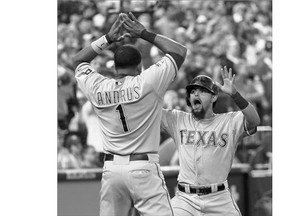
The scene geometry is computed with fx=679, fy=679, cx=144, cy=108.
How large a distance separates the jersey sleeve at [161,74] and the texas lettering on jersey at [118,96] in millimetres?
138

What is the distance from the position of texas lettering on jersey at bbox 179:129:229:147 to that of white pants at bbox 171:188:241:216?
0.48 m

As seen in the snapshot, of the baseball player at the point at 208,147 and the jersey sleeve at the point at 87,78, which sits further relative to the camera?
the baseball player at the point at 208,147

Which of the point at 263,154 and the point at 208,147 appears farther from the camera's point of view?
the point at 263,154

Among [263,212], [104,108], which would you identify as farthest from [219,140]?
[263,212]

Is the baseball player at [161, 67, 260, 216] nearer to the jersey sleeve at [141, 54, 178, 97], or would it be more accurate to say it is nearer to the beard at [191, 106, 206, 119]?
the beard at [191, 106, 206, 119]

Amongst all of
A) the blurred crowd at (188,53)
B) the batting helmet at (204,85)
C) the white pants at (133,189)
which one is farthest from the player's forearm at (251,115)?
the blurred crowd at (188,53)

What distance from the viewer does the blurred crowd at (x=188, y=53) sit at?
1115 cm

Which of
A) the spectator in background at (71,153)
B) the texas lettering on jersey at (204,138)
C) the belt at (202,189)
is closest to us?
the belt at (202,189)

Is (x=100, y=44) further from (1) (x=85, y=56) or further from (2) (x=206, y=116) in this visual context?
(2) (x=206, y=116)

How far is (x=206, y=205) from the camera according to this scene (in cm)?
646

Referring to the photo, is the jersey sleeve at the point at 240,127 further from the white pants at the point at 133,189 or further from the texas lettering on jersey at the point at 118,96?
the texas lettering on jersey at the point at 118,96

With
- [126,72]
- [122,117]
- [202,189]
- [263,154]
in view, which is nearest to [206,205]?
[202,189]

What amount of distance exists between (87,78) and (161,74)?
2.37 ft

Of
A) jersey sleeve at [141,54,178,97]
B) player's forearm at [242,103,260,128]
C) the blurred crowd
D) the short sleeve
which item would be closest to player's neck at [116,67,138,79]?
jersey sleeve at [141,54,178,97]
